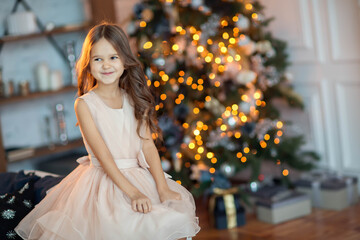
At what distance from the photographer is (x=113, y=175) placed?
206cm

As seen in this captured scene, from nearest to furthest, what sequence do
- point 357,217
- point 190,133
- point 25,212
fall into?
point 25,212, point 357,217, point 190,133

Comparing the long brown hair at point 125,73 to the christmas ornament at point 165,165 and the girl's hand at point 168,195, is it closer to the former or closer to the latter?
the girl's hand at point 168,195

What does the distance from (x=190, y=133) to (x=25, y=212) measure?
164 centimetres

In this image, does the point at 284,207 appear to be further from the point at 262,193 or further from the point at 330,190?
the point at 330,190

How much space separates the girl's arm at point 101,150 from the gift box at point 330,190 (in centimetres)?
196

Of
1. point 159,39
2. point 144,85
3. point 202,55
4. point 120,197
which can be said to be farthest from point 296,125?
point 120,197

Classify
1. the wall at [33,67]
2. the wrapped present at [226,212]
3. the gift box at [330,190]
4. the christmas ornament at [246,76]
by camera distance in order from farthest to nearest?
1. the wall at [33,67]
2. the christmas ornament at [246,76]
3. the gift box at [330,190]
4. the wrapped present at [226,212]

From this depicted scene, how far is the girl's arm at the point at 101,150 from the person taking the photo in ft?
6.66

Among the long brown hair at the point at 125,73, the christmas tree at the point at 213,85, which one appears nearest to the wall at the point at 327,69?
the christmas tree at the point at 213,85

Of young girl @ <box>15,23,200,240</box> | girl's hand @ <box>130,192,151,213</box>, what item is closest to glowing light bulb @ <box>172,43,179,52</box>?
young girl @ <box>15,23,200,240</box>

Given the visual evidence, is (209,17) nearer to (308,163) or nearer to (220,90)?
(220,90)

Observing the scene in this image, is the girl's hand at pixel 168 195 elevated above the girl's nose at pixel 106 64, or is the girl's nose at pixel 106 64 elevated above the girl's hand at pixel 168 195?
the girl's nose at pixel 106 64

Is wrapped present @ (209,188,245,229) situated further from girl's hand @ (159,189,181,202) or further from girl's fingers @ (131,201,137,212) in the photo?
girl's fingers @ (131,201,137,212)

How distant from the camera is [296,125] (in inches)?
165
